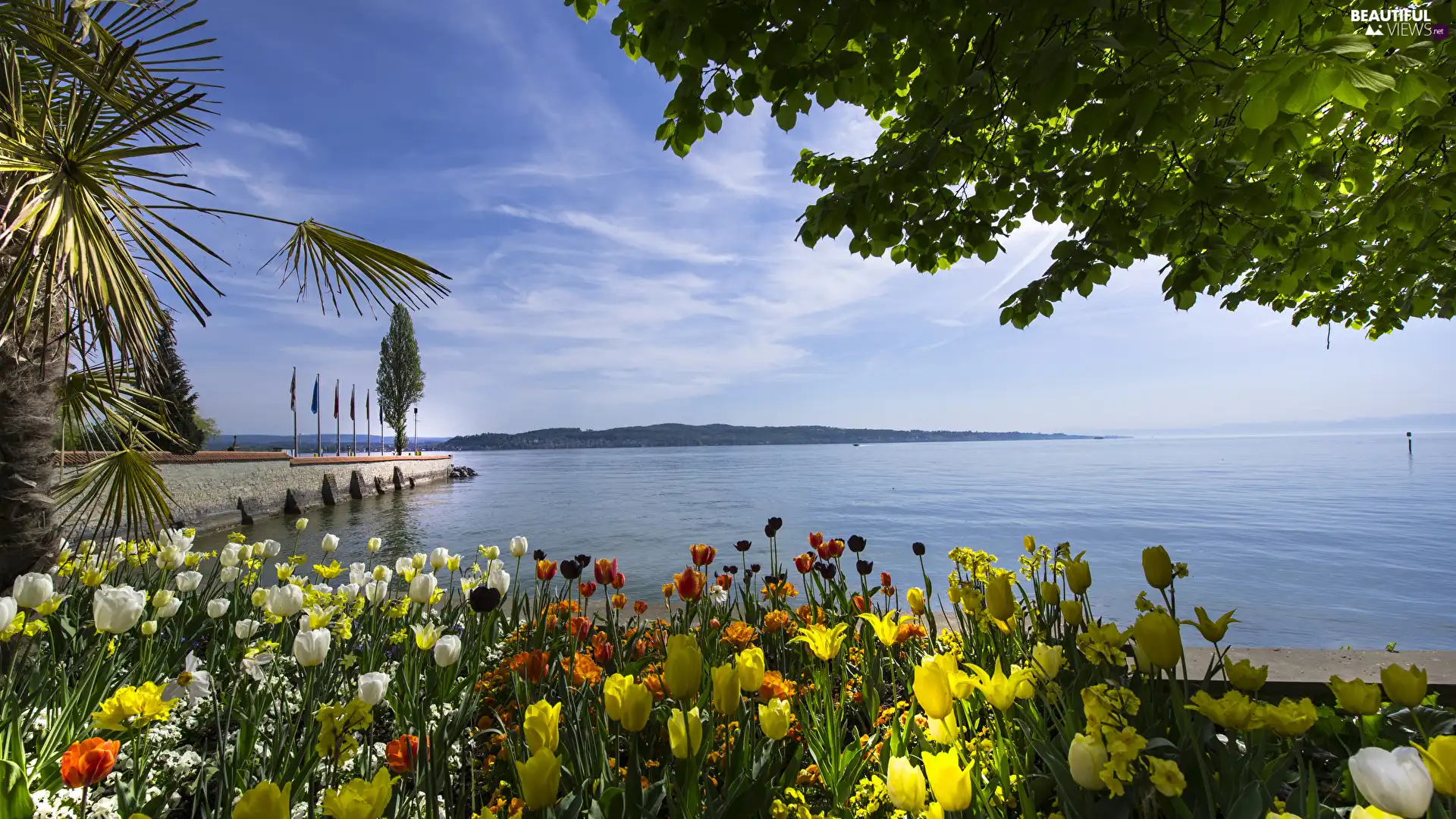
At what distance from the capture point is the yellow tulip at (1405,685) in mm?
1289

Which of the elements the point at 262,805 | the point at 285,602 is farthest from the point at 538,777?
the point at 285,602

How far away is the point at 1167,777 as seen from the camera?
39.1 inches

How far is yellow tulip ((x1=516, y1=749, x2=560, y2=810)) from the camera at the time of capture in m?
0.98

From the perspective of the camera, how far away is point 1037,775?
153 cm

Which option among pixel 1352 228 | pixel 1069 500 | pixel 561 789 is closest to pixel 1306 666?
pixel 1352 228

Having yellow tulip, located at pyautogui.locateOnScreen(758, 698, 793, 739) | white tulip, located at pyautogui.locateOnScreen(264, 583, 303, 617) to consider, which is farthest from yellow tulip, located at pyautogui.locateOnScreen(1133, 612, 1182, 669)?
white tulip, located at pyautogui.locateOnScreen(264, 583, 303, 617)

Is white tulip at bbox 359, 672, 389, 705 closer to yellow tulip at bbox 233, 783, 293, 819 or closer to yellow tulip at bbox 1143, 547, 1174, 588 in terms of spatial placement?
yellow tulip at bbox 233, 783, 293, 819

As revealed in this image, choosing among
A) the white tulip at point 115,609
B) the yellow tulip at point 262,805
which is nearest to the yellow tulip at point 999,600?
the yellow tulip at point 262,805

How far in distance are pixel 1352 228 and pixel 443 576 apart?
883cm

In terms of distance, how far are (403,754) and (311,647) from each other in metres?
0.43

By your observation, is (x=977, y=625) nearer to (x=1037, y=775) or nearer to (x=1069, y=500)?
(x=1037, y=775)

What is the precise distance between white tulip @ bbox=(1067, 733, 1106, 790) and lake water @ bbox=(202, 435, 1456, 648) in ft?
15.0

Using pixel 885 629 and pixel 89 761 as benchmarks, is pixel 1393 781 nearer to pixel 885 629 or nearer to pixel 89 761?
pixel 885 629

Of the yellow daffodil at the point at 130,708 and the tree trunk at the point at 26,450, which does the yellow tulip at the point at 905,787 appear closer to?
the yellow daffodil at the point at 130,708
